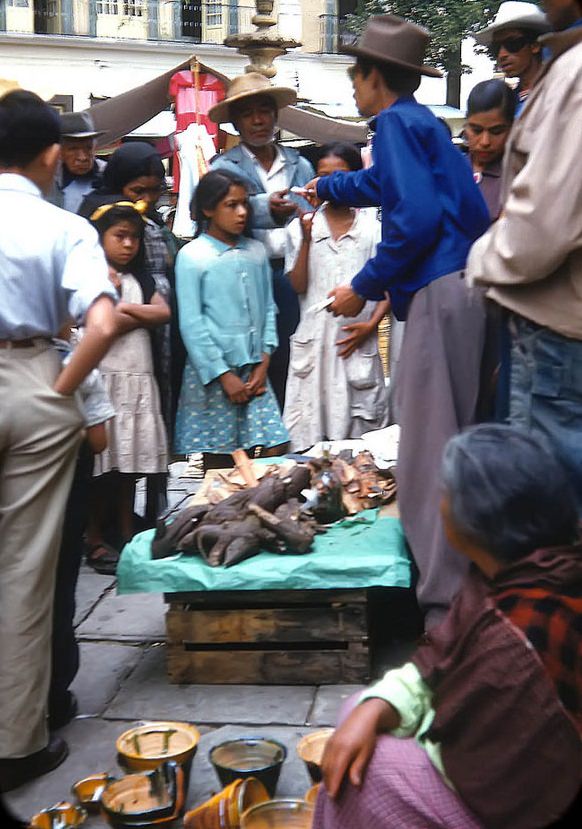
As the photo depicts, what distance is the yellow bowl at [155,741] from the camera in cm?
316

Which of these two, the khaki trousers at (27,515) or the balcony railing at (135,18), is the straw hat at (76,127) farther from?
the balcony railing at (135,18)

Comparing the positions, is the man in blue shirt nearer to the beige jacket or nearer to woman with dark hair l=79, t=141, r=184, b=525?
the beige jacket

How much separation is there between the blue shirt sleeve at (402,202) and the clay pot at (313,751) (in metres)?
1.66

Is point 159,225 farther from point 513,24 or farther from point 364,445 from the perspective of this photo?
point 513,24

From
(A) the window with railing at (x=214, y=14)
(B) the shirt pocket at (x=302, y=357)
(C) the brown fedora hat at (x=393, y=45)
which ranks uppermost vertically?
(A) the window with railing at (x=214, y=14)

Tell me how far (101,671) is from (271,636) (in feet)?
2.43

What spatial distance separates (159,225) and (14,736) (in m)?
3.24

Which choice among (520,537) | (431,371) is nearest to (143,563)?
(431,371)

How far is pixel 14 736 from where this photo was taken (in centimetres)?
323

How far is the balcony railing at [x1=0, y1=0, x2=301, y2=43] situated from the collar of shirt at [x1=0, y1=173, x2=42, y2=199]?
2183 centimetres

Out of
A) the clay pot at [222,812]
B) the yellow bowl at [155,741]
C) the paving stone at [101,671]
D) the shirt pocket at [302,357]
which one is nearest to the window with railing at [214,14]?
the shirt pocket at [302,357]

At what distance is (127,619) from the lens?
15.6 ft

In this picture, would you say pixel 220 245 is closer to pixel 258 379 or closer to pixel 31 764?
pixel 258 379

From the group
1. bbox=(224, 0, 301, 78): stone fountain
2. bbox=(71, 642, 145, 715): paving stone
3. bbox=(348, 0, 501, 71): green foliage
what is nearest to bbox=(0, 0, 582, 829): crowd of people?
bbox=(71, 642, 145, 715): paving stone
